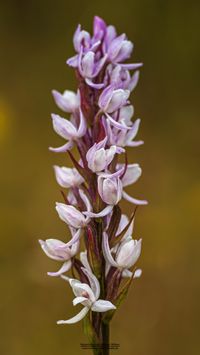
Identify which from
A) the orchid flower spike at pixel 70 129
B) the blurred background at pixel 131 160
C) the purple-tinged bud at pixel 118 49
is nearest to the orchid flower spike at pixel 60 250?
the orchid flower spike at pixel 70 129

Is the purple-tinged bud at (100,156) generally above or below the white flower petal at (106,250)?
above

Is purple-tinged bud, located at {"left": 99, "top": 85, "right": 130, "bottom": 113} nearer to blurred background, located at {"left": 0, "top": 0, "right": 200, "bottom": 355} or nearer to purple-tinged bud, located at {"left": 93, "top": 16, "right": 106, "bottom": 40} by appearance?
purple-tinged bud, located at {"left": 93, "top": 16, "right": 106, "bottom": 40}

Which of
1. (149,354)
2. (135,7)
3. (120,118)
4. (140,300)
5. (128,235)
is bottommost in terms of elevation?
(149,354)

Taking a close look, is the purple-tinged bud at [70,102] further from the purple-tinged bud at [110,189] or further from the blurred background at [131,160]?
the blurred background at [131,160]

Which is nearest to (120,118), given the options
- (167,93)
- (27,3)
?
(167,93)

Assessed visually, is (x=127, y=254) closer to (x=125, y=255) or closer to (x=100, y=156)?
(x=125, y=255)

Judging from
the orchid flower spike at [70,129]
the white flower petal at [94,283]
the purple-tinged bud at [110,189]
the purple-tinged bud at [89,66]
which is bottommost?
the white flower petal at [94,283]

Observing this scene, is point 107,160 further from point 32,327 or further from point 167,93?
point 167,93

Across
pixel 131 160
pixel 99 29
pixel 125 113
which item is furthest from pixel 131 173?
pixel 131 160
